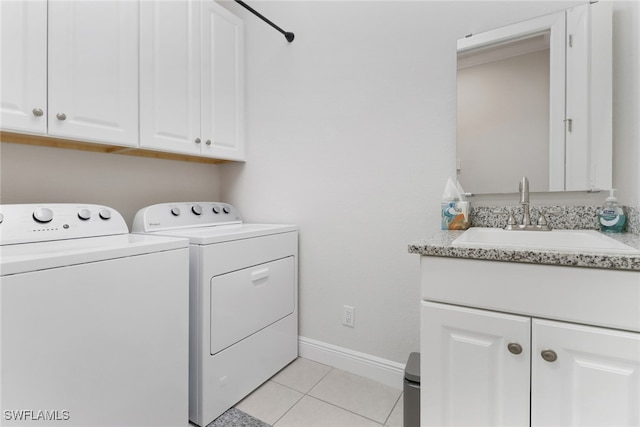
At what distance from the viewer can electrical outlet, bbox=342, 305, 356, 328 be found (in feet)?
6.07

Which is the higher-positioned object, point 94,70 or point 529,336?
point 94,70

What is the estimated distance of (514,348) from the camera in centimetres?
89

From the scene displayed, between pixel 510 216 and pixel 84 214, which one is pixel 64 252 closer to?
pixel 84 214

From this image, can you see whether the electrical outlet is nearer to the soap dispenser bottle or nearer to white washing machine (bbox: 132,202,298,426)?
white washing machine (bbox: 132,202,298,426)

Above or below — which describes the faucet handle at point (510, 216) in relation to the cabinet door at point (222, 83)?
below

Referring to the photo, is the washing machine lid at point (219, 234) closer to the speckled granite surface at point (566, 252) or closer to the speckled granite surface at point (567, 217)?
the speckled granite surface at point (566, 252)

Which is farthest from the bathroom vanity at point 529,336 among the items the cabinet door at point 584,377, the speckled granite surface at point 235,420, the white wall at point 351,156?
the speckled granite surface at point 235,420

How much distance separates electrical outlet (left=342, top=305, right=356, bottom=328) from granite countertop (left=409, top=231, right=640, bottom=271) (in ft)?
3.10

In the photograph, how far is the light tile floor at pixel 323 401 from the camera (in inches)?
56.9

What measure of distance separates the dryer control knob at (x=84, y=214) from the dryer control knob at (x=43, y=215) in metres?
0.10

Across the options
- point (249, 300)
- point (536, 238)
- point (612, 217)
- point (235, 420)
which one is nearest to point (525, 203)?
point (536, 238)

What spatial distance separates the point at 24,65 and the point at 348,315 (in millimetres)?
1911

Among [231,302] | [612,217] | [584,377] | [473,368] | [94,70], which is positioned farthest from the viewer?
[231,302]

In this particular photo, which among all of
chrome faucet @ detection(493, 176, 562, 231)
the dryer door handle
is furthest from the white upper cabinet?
chrome faucet @ detection(493, 176, 562, 231)
